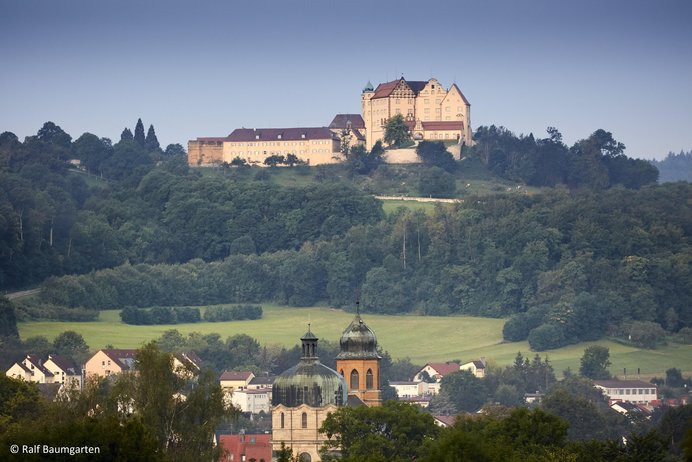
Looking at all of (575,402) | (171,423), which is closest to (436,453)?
(171,423)

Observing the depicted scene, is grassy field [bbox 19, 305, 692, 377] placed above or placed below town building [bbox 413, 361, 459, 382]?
above

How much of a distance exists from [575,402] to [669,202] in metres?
91.4

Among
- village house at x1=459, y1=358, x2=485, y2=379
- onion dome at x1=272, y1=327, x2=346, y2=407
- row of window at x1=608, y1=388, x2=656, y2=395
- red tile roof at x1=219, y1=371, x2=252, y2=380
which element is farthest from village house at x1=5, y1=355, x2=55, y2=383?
onion dome at x1=272, y1=327, x2=346, y2=407

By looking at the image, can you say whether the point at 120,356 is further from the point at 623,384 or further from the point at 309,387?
the point at 309,387

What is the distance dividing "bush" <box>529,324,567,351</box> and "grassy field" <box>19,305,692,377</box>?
610 millimetres

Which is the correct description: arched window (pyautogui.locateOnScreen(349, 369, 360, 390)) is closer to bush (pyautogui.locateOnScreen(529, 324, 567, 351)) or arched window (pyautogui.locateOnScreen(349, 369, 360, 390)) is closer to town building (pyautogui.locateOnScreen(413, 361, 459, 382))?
town building (pyautogui.locateOnScreen(413, 361, 459, 382))

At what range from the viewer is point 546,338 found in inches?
6216

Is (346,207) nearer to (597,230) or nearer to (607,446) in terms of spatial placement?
(597,230)

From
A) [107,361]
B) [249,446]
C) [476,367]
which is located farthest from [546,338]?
[249,446]

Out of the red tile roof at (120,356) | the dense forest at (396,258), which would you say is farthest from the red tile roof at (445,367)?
the red tile roof at (120,356)

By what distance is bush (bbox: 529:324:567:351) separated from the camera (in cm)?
15738

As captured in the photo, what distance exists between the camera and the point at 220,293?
580ft

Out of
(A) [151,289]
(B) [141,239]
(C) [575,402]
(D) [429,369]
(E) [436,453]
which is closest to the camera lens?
(E) [436,453]

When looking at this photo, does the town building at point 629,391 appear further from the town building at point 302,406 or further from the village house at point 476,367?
the town building at point 302,406
